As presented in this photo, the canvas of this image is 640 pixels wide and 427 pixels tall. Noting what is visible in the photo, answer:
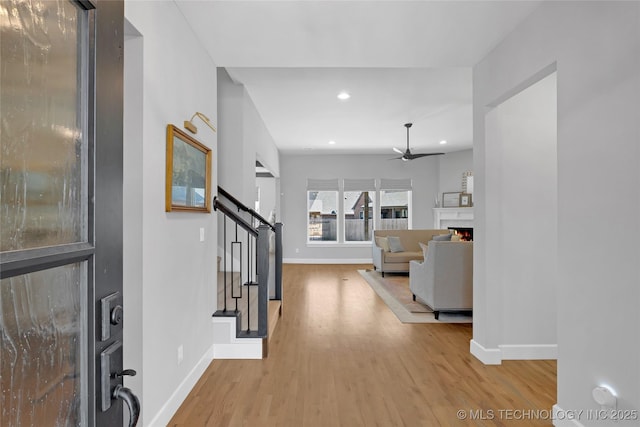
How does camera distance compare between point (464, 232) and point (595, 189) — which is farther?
point (464, 232)

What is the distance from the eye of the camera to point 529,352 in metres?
3.00

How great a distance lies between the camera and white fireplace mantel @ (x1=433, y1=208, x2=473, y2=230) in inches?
332

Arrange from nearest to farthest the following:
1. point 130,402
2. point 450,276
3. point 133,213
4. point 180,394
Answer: point 130,402 → point 133,213 → point 180,394 → point 450,276

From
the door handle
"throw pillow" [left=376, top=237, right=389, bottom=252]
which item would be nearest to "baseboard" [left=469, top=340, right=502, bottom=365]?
the door handle

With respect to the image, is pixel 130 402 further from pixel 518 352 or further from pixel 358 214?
pixel 358 214

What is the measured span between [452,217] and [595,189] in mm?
7170

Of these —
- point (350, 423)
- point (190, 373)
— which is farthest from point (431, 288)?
point (190, 373)

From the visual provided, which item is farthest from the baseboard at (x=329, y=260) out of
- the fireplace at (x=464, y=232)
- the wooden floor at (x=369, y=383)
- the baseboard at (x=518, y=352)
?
the baseboard at (x=518, y=352)

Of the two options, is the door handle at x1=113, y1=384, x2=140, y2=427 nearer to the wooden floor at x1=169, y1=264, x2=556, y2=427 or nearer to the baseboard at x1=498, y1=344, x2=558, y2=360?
the wooden floor at x1=169, y1=264, x2=556, y2=427

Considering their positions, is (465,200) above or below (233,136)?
below

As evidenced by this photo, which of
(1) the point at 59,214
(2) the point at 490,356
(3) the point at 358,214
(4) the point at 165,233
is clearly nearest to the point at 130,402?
(1) the point at 59,214

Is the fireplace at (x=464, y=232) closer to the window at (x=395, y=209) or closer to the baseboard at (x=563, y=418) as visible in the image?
the window at (x=395, y=209)

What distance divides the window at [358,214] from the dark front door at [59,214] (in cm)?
841

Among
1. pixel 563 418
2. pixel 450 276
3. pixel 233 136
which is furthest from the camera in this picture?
pixel 233 136
